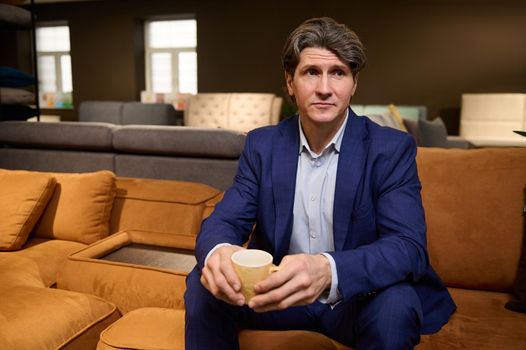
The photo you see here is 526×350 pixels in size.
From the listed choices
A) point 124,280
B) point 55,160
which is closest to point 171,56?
point 55,160

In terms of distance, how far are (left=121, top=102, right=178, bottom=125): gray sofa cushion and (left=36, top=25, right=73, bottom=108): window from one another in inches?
158

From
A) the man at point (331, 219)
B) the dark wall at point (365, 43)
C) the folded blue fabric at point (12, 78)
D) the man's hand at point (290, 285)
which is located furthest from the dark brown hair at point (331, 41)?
the dark wall at point (365, 43)

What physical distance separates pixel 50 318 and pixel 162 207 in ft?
2.84

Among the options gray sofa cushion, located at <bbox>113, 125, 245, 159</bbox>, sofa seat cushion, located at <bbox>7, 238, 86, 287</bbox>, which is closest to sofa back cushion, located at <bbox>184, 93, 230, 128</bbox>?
gray sofa cushion, located at <bbox>113, 125, 245, 159</bbox>

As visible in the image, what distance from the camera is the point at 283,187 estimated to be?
51.4 inches

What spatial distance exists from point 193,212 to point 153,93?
7.58m

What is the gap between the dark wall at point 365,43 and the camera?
7586mm

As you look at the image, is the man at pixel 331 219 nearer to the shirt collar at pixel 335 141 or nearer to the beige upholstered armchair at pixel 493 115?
the shirt collar at pixel 335 141

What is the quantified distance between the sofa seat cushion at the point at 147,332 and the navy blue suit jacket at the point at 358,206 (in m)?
0.24

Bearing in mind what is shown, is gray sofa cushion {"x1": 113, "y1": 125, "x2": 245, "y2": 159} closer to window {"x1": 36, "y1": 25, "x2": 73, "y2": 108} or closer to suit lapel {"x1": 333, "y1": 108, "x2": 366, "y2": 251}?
suit lapel {"x1": 333, "y1": 108, "x2": 366, "y2": 251}

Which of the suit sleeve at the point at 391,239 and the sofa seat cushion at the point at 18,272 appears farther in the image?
the sofa seat cushion at the point at 18,272

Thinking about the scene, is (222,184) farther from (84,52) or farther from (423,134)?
(84,52)

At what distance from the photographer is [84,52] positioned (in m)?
9.67

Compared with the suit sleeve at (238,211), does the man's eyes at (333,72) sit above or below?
above
